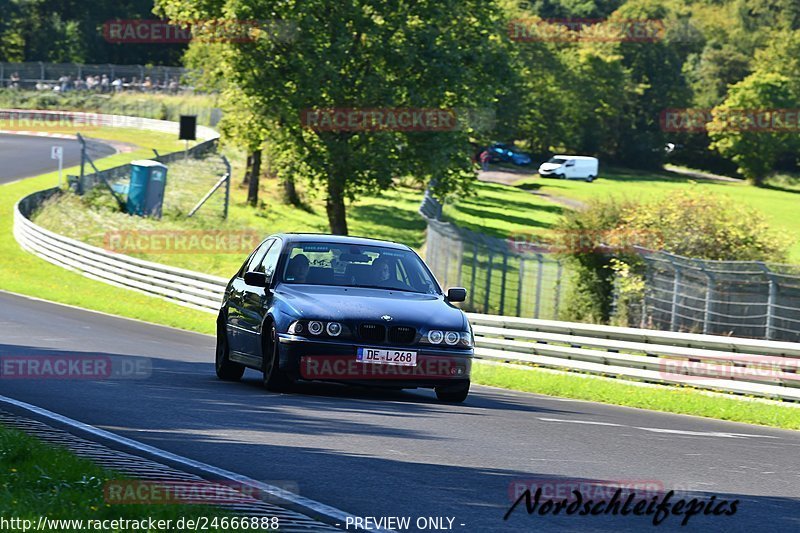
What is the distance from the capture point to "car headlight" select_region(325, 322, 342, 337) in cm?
1198

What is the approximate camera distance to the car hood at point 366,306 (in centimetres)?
1208

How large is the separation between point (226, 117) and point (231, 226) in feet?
25.6

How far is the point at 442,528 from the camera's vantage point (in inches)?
251

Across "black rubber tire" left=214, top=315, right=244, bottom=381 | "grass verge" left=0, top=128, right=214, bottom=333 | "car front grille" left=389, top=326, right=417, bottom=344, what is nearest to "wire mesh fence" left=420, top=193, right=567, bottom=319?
"grass verge" left=0, top=128, right=214, bottom=333

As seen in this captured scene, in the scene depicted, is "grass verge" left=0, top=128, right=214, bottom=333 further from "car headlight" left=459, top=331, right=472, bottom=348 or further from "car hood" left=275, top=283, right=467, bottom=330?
"car headlight" left=459, top=331, right=472, bottom=348

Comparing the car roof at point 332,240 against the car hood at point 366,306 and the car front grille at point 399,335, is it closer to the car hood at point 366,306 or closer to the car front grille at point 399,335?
the car hood at point 366,306

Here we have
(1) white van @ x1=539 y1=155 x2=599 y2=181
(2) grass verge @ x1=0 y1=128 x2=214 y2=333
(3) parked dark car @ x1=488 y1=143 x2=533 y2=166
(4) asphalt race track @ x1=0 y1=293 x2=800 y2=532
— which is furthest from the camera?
(3) parked dark car @ x1=488 y1=143 x2=533 y2=166

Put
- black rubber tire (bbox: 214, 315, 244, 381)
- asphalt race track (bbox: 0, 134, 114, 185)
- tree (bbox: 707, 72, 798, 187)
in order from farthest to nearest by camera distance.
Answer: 1. tree (bbox: 707, 72, 798, 187)
2. asphalt race track (bbox: 0, 134, 114, 185)
3. black rubber tire (bbox: 214, 315, 244, 381)

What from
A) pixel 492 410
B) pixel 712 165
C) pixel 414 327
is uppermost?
pixel 414 327

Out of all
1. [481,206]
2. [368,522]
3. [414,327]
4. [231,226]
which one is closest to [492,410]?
[414,327]

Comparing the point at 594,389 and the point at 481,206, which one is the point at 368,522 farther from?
the point at 481,206

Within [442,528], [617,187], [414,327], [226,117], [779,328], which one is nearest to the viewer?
[442,528]

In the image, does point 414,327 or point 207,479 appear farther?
point 414,327

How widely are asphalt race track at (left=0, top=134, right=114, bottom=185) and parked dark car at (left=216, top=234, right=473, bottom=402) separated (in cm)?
4475
